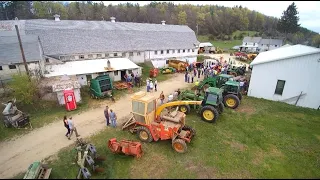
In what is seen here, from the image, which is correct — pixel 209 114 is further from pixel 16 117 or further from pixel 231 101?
pixel 16 117

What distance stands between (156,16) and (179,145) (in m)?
76.9

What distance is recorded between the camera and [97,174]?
8.18 m

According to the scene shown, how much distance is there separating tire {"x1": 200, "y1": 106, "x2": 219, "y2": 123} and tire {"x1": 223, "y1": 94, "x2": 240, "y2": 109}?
10.6 ft

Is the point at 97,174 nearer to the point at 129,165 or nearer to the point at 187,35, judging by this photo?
the point at 129,165

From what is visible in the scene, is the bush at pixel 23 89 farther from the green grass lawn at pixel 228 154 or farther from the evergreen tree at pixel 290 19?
the evergreen tree at pixel 290 19

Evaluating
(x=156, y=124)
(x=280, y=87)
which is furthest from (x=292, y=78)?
(x=156, y=124)

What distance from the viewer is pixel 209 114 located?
12547 millimetres

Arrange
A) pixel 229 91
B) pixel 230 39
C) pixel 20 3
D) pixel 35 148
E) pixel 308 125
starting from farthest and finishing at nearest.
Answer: pixel 230 39, pixel 20 3, pixel 229 91, pixel 308 125, pixel 35 148

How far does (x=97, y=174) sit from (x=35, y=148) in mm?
4521

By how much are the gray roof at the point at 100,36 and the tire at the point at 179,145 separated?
19.4m

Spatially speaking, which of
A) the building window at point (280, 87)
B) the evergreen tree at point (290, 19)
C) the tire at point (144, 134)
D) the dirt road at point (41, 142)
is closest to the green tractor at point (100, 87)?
the dirt road at point (41, 142)

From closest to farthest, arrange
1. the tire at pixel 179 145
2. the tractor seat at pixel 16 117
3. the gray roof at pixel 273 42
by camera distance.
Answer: the tire at pixel 179 145 → the tractor seat at pixel 16 117 → the gray roof at pixel 273 42

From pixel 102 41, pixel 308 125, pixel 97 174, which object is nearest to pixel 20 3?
pixel 102 41

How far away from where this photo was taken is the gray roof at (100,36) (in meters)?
23.6
